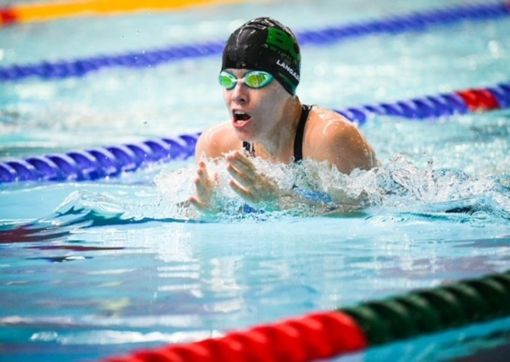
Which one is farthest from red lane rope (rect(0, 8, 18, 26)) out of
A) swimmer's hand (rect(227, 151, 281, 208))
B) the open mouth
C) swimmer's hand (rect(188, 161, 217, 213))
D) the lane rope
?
the lane rope

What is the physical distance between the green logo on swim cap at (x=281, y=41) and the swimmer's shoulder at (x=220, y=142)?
1.26ft

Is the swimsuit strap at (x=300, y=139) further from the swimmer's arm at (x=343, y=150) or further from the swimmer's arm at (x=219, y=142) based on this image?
the swimmer's arm at (x=219, y=142)

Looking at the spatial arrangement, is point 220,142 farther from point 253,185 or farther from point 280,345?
point 280,345

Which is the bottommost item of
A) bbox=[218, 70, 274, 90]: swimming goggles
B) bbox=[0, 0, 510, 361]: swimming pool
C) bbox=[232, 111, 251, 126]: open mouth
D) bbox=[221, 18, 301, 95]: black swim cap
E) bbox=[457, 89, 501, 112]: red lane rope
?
bbox=[0, 0, 510, 361]: swimming pool

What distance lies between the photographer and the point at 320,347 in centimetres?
237

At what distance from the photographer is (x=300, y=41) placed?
902 centimetres

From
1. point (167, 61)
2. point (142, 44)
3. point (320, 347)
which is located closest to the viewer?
point (320, 347)

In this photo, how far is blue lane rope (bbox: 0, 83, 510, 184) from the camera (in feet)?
16.4

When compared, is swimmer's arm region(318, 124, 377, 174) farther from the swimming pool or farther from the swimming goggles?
the swimming goggles

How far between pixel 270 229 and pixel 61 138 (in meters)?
2.50

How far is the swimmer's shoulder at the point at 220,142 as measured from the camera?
4.11 metres

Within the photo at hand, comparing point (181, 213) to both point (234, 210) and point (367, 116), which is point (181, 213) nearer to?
point (234, 210)

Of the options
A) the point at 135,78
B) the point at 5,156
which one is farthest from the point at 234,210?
the point at 135,78

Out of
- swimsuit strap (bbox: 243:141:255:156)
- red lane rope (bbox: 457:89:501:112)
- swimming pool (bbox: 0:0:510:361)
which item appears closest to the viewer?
swimming pool (bbox: 0:0:510:361)
